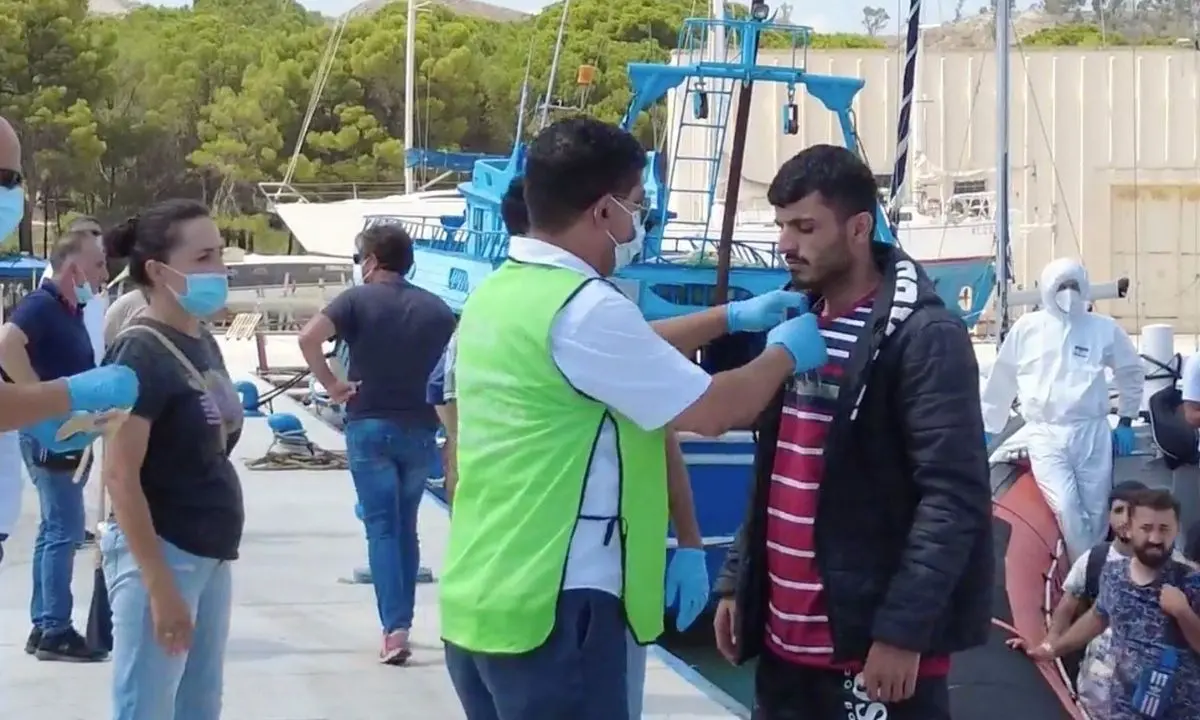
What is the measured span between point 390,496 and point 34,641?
1447 mm

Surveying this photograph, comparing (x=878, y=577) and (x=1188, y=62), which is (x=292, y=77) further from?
(x=878, y=577)

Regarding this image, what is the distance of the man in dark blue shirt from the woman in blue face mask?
2203mm

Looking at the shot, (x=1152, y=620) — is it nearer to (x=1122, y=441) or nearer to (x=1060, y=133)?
(x=1122, y=441)

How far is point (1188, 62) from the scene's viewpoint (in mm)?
31328

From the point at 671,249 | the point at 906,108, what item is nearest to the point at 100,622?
the point at 906,108

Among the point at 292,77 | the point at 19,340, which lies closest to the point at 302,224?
the point at 292,77

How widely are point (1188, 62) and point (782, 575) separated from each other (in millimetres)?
30324

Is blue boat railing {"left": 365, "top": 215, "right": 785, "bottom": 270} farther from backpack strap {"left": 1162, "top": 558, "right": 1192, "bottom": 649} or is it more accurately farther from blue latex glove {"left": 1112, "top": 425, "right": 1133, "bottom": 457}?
backpack strap {"left": 1162, "top": 558, "right": 1192, "bottom": 649}

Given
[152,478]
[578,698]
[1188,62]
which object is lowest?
[578,698]

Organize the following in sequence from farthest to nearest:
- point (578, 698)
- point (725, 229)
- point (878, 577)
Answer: point (725, 229), point (878, 577), point (578, 698)

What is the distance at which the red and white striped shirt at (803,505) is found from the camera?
323 cm

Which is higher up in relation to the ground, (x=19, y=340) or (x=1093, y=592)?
(x=19, y=340)

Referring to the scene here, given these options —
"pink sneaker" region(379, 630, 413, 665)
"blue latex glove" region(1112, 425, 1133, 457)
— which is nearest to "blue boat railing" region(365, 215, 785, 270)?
"blue latex glove" region(1112, 425, 1133, 457)

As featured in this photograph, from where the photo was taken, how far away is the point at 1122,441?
8.47 m
